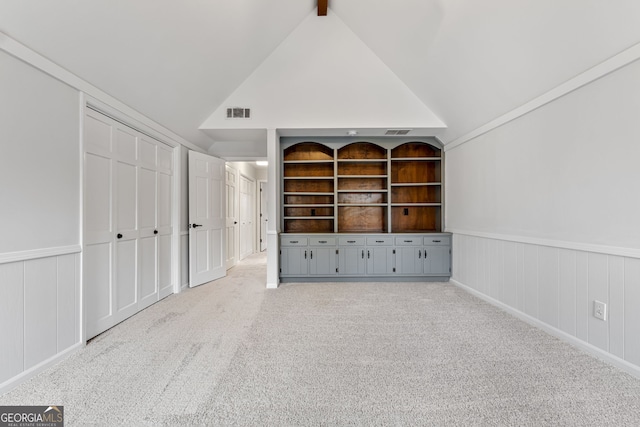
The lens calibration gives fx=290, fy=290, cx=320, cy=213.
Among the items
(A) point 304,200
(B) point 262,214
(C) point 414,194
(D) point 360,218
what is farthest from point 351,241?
(B) point 262,214

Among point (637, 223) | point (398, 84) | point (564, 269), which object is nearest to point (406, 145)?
point (398, 84)

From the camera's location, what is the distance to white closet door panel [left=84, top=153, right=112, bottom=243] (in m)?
2.40

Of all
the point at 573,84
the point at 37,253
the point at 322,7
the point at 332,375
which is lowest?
the point at 332,375

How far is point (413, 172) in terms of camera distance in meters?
4.78

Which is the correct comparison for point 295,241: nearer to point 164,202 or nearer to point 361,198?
point 361,198

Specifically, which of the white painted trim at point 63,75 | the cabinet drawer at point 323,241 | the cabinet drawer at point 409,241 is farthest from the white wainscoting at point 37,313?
the cabinet drawer at point 409,241

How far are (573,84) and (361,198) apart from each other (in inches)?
120

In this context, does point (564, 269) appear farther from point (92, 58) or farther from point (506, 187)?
point (92, 58)

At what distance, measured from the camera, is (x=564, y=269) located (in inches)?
93.5

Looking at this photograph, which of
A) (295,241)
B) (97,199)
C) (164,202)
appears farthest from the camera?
(295,241)

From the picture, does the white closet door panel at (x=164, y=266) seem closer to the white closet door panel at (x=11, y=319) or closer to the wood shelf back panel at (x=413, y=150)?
the white closet door panel at (x=11, y=319)

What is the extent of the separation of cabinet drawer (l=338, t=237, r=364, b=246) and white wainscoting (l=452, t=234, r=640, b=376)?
1.57 meters

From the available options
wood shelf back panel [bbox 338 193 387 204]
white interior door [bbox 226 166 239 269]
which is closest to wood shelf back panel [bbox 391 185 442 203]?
wood shelf back panel [bbox 338 193 387 204]

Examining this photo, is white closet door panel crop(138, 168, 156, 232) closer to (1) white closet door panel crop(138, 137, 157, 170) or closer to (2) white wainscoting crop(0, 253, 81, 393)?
(1) white closet door panel crop(138, 137, 157, 170)
